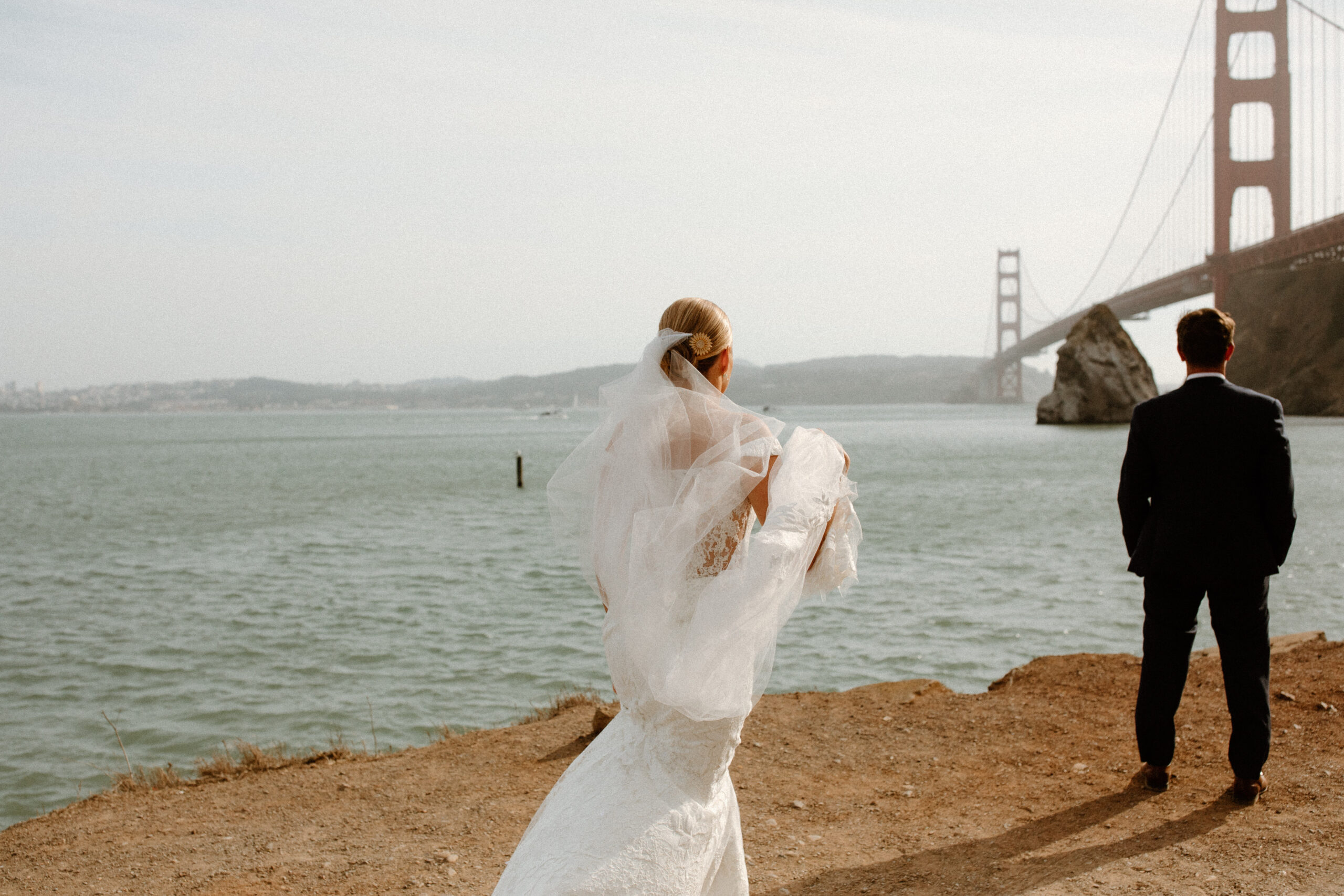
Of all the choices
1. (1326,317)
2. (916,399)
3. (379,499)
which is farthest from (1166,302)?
(916,399)

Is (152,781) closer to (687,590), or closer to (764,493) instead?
(687,590)

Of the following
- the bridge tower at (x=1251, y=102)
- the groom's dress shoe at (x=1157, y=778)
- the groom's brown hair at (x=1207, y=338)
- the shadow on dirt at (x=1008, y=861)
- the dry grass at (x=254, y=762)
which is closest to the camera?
the shadow on dirt at (x=1008, y=861)

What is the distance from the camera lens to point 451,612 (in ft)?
42.5

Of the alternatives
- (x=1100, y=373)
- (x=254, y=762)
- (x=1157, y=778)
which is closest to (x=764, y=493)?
(x=1157, y=778)

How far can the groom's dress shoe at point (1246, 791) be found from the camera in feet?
12.2

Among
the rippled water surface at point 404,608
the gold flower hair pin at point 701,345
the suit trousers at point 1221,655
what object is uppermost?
the gold flower hair pin at point 701,345

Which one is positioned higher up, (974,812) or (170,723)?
(974,812)

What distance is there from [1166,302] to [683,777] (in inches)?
2302

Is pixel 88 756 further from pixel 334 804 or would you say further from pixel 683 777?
pixel 683 777

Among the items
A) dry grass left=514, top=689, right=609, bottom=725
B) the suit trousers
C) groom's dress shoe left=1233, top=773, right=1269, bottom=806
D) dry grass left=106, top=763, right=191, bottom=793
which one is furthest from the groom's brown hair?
dry grass left=106, top=763, right=191, bottom=793

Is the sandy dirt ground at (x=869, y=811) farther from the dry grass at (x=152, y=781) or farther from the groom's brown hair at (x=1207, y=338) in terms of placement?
the groom's brown hair at (x=1207, y=338)

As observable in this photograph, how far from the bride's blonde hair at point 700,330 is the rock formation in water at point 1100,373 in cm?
5976

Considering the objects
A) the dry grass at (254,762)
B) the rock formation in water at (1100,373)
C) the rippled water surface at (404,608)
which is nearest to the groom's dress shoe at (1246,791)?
the dry grass at (254,762)

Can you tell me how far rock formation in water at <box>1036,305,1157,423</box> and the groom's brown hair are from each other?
5791 cm
